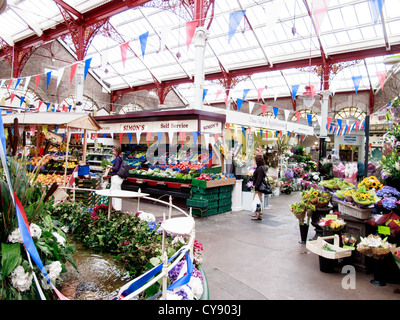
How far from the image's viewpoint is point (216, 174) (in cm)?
759

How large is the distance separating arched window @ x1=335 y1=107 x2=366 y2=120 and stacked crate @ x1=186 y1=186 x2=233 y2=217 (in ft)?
60.0

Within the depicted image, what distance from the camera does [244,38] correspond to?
59.8 feet

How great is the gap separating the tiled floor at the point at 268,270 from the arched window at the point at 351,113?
61.6 feet

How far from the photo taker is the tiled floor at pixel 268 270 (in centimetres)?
333

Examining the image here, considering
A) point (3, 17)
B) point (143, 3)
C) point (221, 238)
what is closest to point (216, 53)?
point (143, 3)

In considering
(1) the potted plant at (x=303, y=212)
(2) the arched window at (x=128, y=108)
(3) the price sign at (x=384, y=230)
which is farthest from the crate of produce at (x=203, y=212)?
(2) the arched window at (x=128, y=108)

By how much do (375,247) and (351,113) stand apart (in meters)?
21.3

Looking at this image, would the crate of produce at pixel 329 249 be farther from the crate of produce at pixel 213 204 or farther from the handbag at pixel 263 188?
the crate of produce at pixel 213 204

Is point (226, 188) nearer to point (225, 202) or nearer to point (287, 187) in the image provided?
point (225, 202)

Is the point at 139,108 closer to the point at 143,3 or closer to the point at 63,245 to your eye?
the point at 143,3

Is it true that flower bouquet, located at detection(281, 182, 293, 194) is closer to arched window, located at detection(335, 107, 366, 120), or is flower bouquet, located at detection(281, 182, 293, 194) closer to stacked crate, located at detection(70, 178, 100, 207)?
stacked crate, located at detection(70, 178, 100, 207)

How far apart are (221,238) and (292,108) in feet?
69.6

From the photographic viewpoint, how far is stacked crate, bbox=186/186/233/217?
7027 mm

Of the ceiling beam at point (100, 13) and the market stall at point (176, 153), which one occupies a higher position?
the ceiling beam at point (100, 13)
